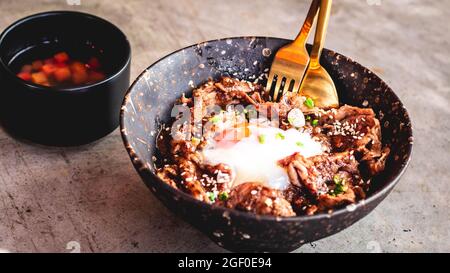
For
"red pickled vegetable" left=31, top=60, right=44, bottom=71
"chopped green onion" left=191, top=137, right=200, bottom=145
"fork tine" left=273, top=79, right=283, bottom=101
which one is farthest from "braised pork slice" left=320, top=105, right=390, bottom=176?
"red pickled vegetable" left=31, top=60, right=44, bottom=71

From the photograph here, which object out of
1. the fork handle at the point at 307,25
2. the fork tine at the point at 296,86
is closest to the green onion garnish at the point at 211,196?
the fork tine at the point at 296,86

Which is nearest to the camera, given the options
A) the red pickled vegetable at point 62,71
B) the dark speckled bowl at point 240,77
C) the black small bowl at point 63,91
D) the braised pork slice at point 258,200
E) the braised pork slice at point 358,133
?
the dark speckled bowl at point 240,77

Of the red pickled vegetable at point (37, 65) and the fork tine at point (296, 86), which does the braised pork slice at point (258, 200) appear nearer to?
the fork tine at point (296, 86)

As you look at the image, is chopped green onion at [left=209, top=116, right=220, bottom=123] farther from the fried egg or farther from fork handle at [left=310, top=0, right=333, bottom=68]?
fork handle at [left=310, top=0, right=333, bottom=68]

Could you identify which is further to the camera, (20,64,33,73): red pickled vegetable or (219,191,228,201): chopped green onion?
(20,64,33,73): red pickled vegetable

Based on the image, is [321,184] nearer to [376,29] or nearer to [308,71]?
[308,71]

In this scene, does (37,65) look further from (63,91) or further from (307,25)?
(307,25)
